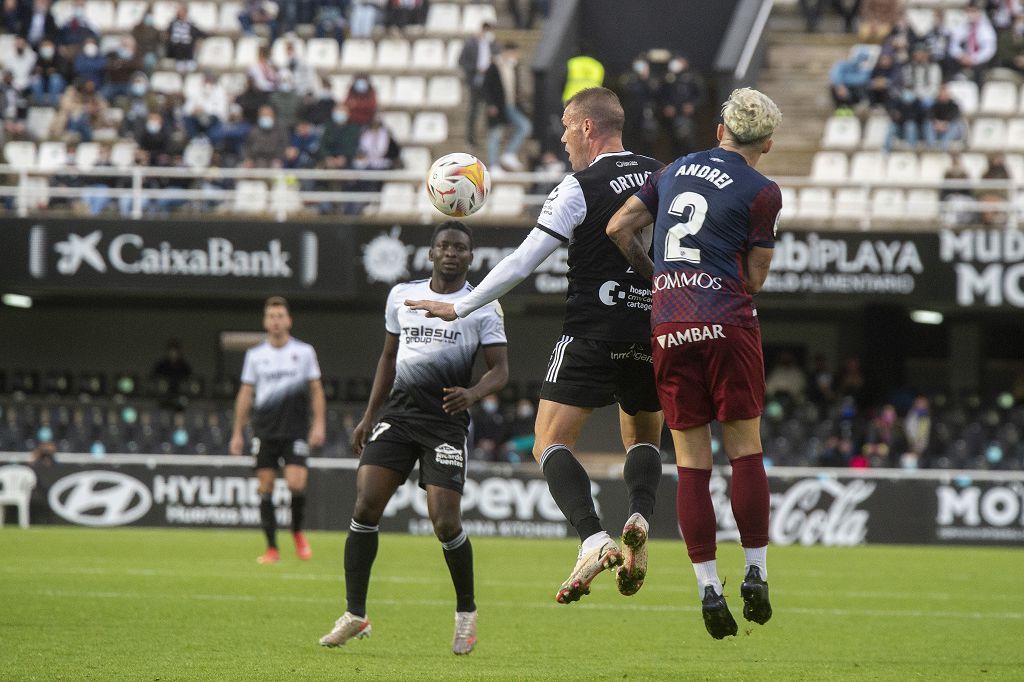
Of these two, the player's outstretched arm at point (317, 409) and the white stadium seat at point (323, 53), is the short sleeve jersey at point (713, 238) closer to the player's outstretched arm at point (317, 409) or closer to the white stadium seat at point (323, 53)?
the player's outstretched arm at point (317, 409)

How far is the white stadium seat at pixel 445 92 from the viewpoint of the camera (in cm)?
2531

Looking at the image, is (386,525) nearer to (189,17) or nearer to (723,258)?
(189,17)

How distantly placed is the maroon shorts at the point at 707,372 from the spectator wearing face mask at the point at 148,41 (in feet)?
66.7

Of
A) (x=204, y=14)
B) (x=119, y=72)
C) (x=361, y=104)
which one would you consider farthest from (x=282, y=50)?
(x=361, y=104)

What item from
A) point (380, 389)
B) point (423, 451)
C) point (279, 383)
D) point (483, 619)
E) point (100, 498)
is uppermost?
point (380, 389)

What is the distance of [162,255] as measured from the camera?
21062mm

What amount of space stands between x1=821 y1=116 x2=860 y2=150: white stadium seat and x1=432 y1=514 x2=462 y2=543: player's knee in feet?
55.7

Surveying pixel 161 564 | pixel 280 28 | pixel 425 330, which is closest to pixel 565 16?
pixel 280 28

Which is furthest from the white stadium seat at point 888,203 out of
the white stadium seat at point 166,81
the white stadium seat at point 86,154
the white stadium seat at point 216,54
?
the white stadium seat at point 86,154

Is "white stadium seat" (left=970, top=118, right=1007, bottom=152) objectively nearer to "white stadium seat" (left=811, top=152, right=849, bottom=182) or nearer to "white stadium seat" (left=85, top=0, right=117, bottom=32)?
"white stadium seat" (left=811, top=152, right=849, bottom=182)

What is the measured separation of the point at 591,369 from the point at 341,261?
47.0 feet

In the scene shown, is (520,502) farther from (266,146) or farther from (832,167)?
(832,167)

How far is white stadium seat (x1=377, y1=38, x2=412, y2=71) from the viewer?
2577 centimetres

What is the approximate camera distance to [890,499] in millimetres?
19078
